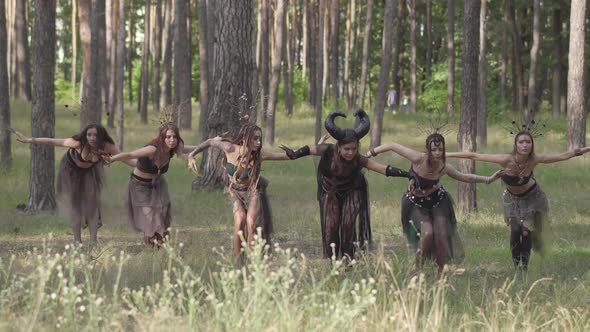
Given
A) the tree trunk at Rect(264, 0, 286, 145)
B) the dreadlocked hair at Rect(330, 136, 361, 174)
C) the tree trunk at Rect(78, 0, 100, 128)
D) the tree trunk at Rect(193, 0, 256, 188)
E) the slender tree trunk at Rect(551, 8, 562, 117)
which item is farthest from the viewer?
the slender tree trunk at Rect(551, 8, 562, 117)

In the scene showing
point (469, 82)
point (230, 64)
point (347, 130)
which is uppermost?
point (230, 64)

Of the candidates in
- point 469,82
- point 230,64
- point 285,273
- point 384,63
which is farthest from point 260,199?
point 384,63

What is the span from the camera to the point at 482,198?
18594 millimetres

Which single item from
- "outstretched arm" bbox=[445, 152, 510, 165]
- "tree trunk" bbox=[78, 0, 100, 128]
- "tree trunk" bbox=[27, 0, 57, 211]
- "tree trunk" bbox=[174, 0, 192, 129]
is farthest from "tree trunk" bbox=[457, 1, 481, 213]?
"tree trunk" bbox=[174, 0, 192, 129]

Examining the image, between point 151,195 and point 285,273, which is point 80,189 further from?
point 285,273

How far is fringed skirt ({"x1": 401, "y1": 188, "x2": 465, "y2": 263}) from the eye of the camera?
413 inches

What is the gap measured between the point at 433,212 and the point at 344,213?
1.02 m

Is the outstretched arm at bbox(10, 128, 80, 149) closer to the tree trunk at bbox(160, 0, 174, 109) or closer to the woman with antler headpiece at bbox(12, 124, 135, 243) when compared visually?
the woman with antler headpiece at bbox(12, 124, 135, 243)

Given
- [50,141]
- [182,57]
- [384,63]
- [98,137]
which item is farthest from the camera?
[182,57]

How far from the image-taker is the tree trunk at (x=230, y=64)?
1773cm

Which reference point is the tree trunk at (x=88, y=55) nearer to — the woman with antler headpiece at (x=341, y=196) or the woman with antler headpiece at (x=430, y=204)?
the woman with antler headpiece at (x=341, y=196)

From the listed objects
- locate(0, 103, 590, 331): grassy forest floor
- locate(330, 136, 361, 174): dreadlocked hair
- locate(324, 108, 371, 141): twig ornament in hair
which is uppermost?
locate(324, 108, 371, 141): twig ornament in hair

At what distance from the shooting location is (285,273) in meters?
5.75

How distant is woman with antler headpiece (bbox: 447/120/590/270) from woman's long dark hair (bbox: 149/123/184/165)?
11.0 feet
